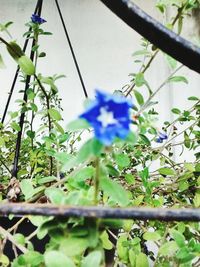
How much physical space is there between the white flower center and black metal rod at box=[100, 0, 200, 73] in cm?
13

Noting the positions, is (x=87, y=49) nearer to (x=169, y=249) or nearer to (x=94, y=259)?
(x=169, y=249)

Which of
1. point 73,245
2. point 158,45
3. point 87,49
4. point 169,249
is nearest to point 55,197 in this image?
point 73,245

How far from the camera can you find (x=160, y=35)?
1.19 ft

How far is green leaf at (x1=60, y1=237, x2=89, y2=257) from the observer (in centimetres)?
31

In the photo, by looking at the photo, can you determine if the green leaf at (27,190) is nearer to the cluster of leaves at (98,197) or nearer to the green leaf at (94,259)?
the cluster of leaves at (98,197)

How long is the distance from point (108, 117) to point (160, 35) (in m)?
0.14

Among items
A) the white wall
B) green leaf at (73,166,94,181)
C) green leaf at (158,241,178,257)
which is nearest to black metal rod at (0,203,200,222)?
green leaf at (73,166,94,181)

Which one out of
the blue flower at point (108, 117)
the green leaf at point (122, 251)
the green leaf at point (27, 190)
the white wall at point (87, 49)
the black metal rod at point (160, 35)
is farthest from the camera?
the white wall at point (87, 49)

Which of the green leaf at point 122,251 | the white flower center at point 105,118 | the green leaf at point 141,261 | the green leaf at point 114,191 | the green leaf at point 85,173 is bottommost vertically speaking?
the green leaf at point 122,251

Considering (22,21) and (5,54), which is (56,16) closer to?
(22,21)

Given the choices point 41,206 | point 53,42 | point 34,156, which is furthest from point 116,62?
point 41,206

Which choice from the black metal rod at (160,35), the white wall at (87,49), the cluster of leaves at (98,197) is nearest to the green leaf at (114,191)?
the cluster of leaves at (98,197)

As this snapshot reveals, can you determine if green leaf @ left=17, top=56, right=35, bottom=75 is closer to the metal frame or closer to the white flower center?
the metal frame

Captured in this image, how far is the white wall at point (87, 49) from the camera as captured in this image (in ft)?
7.81
